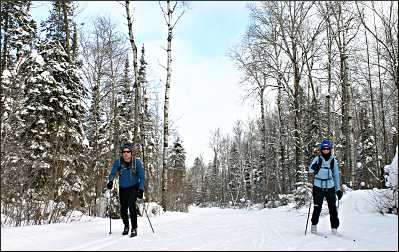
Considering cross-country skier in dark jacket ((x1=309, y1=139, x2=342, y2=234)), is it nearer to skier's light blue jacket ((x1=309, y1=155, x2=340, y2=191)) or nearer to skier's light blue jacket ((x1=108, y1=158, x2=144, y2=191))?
skier's light blue jacket ((x1=309, y1=155, x2=340, y2=191))

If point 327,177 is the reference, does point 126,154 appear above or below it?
above

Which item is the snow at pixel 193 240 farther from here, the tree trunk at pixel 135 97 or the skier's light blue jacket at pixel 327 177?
the tree trunk at pixel 135 97

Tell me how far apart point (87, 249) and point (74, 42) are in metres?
17.5

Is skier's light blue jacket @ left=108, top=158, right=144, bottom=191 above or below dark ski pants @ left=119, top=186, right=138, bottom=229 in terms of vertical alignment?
above

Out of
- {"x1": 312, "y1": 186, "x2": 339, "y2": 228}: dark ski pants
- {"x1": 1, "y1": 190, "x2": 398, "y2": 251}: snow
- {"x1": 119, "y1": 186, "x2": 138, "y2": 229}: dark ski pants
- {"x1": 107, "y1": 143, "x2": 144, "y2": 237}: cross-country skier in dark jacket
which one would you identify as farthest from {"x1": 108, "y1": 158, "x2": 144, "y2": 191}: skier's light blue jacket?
{"x1": 312, "y1": 186, "x2": 339, "y2": 228}: dark ski pants

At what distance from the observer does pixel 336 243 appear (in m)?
7.00

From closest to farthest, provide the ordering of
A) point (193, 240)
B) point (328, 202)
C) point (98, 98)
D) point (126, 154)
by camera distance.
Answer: point (193, 240) < point (328, 202) < point (126, 154) < point (98, 98)

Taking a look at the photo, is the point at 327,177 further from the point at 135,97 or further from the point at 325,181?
the point at 135,97

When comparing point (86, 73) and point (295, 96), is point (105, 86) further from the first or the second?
point (295, 96)

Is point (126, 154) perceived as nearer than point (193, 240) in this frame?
No

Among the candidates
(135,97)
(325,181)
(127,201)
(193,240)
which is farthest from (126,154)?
(135,97)

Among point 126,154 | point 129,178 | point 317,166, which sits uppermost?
point 126,154

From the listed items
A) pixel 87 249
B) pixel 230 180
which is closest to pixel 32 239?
pixel 87 249

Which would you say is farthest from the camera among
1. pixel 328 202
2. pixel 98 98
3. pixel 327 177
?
pixel 98 98
